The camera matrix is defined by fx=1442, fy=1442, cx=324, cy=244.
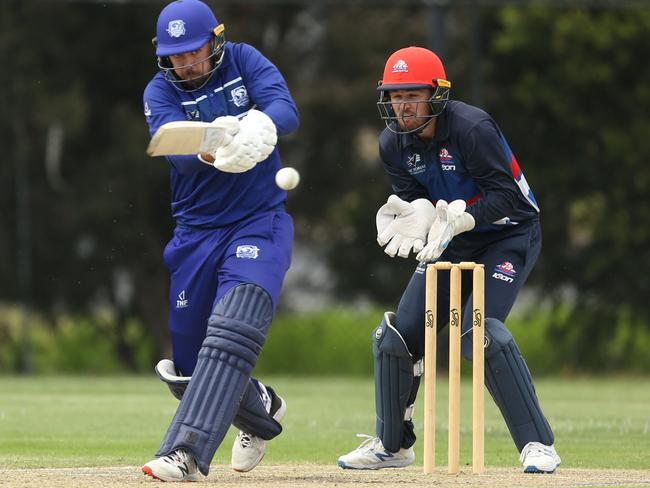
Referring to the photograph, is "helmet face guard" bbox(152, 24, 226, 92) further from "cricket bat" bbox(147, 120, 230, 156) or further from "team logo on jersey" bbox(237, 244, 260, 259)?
"team logo on jersey" bbox(237, 244, 260, 259)

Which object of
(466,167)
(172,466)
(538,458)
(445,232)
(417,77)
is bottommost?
(538,458)

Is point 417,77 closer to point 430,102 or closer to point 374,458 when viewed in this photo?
point 430,102

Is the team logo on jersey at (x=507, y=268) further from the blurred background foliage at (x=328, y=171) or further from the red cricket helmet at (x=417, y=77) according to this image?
the blurred background foliage at (x=328, y=171)

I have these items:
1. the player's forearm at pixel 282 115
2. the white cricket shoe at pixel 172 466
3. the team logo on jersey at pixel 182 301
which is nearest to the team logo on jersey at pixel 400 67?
the player's forearm at pixel 282 115

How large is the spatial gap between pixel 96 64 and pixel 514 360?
10354mm

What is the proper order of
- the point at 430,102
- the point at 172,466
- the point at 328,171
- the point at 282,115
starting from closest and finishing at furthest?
the point at 172,466, the point at 282,115, the point at 430,102, the point at 328,171

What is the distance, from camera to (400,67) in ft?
19.0

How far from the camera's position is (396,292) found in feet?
48.4

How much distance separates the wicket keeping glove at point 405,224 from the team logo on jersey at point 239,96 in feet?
2.29

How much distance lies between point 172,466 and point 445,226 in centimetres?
142

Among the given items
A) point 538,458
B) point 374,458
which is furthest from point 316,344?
point 538,458

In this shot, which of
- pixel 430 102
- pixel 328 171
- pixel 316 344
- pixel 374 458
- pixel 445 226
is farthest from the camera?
pixel 328 171

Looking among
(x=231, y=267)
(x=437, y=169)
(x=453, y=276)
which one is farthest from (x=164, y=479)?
(x=437, y=169)

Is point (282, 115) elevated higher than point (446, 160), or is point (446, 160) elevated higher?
point (282, 115)
